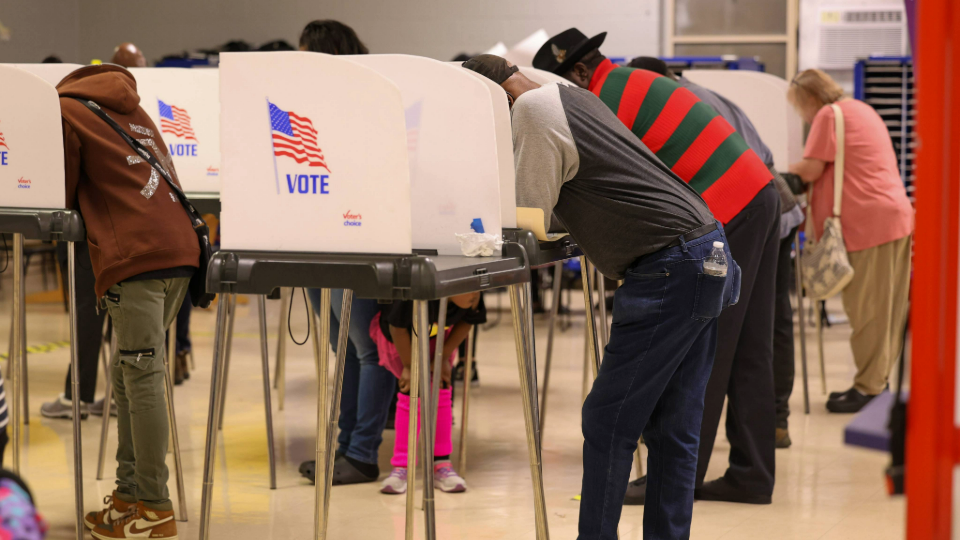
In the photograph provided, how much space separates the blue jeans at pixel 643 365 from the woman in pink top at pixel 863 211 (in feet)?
7.68

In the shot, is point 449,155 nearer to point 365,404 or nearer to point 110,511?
point 365,404

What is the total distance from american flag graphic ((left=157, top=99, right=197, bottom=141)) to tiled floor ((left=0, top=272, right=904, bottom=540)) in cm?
118

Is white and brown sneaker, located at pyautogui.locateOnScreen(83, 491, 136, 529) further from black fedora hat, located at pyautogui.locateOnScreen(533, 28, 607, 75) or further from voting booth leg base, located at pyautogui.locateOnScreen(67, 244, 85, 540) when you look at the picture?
black fedora hat, located at pyautogui.locateOnScreen(533, 28, 607, 75)

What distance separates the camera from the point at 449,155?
A: 2119 mm

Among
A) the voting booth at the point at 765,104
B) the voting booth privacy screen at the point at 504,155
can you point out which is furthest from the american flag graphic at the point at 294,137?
the voting booth at the point at 765,104

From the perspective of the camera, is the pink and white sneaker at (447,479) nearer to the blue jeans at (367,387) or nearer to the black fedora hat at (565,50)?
the blue jeans at (367,387)

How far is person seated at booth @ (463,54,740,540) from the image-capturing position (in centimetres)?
200

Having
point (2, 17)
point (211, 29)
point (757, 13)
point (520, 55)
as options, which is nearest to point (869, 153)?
point (520, 55)

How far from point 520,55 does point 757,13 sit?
191 inches

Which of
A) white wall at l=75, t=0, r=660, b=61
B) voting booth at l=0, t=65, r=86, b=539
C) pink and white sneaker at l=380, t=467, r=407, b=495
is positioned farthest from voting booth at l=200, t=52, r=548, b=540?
white wall at l=75, t=0, r=660, b=61

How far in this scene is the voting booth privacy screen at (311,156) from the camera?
6.25 feet

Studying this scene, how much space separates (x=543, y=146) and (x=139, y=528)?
156cm

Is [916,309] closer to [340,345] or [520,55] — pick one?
[340,345]

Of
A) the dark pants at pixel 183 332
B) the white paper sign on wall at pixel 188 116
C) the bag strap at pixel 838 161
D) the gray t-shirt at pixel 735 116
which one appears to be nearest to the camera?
the gray t-shirt at pixel 735 116
